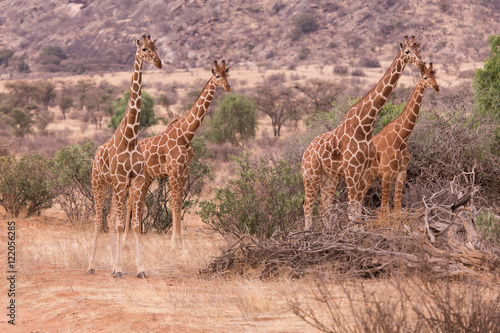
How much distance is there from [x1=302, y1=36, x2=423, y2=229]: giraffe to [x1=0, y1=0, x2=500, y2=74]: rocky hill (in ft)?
130

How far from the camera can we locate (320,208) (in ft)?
29.0

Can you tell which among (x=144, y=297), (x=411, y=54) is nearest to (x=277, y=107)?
(x=411, y=54)

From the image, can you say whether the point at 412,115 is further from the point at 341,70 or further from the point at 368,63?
the point at 368,63

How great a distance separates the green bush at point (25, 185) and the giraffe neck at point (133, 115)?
5.66 meters

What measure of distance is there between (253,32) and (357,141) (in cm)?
5664

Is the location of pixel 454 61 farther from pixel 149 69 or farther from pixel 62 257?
pixel 62 257

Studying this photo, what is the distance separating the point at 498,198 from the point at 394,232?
4.23 m

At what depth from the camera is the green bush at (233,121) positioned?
954 inches

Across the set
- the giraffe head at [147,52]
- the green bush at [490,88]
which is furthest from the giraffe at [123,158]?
the green bush at [490,88]

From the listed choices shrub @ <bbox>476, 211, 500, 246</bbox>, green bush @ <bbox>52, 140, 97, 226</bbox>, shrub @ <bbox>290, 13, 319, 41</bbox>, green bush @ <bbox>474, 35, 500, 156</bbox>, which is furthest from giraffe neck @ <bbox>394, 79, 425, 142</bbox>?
shrub @ <bbox>290, 13, 319, 41</bbox>

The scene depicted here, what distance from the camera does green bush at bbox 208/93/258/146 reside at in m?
24.2

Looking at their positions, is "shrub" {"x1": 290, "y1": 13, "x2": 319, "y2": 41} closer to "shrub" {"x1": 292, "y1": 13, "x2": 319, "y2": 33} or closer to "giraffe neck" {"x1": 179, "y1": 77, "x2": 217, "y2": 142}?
"shrub" {"x1": 292, "y1": 13, "x2": 319, "y2": 33}

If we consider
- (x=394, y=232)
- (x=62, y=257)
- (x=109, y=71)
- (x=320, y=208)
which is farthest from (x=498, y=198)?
(x=109, y=71)

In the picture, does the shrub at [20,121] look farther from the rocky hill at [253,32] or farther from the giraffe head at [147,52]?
the rocky hill at [253,32]
